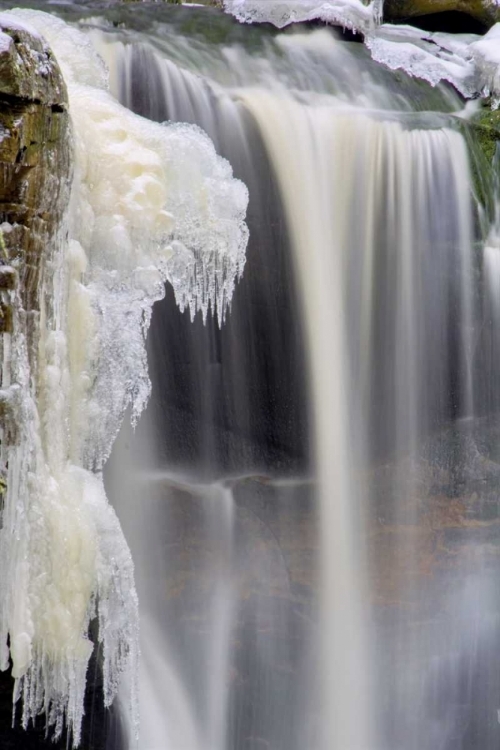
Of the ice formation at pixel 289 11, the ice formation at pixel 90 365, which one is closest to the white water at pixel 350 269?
the ice formation at pixel 289 11

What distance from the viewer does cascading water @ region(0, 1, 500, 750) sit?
195 inches

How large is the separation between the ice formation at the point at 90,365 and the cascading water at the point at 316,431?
0.72 m

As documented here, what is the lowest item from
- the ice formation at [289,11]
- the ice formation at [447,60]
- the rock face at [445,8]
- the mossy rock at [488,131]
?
the mossy rock at [488,131]

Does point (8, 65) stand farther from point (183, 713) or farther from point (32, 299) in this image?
point (183, 713)

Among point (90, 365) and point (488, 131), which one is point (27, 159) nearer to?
point (90, 365)

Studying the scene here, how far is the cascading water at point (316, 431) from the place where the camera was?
4.96m

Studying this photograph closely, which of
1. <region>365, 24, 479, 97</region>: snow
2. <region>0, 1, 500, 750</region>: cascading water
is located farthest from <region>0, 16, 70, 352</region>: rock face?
<region>365, 24, 479, 97</region>: snow

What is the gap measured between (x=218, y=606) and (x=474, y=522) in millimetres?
1562

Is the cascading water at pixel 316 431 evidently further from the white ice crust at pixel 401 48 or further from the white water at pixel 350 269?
the white ice crust at pixel 401 48

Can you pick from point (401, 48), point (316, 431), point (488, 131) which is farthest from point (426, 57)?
point (316, 431)

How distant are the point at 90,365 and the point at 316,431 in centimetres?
189

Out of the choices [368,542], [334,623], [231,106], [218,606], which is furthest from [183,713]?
[231,106]

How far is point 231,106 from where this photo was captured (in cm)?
504

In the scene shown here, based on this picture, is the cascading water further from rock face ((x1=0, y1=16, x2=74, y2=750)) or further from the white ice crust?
rock face ((x1=0, y1=16, x2=74, y2=750))
